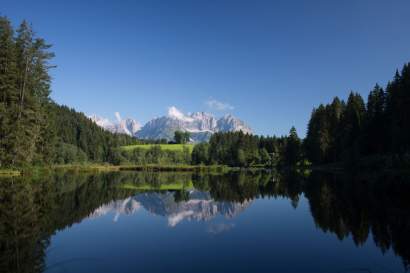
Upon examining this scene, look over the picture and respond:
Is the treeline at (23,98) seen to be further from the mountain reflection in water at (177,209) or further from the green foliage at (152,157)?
the green foliage at (152,157)

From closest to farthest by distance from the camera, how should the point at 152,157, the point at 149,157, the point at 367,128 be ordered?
the point at 367,128 < the point at 152,157 < the point at 149,157

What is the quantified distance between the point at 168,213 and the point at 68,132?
167455mm

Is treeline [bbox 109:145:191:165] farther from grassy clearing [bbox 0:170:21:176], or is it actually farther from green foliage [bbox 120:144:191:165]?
grassy clearing [bbox 0:170:21:176]

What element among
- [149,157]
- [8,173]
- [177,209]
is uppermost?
[149,157]

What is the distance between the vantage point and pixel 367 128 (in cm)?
7612

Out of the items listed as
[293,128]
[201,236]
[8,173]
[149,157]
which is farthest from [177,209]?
[149,157]

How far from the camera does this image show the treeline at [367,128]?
61688 mm

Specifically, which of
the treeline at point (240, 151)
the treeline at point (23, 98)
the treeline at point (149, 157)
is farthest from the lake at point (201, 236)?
the treeline at point (149, 157)

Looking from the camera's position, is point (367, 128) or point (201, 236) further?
point (367, 128)

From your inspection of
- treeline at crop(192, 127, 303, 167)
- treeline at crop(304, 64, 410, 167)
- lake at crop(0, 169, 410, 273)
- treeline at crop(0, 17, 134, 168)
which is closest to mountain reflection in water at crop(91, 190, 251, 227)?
lake at crop(0, 169, 410, 273)

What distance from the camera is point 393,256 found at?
13805mm

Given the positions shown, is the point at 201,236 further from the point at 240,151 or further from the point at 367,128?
the point at 240,151

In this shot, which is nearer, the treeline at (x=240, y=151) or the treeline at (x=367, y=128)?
the treeline at (x=367, y=128)

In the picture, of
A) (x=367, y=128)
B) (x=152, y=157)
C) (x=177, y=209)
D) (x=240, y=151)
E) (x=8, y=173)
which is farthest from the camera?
(x=152, y=157)
